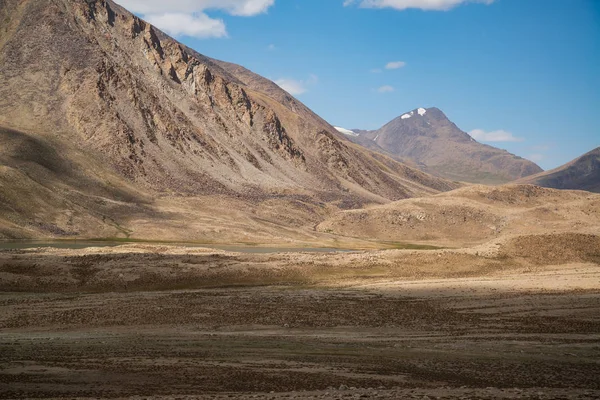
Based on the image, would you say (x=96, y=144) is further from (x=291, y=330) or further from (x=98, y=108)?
Answer: (x=291, y=330)

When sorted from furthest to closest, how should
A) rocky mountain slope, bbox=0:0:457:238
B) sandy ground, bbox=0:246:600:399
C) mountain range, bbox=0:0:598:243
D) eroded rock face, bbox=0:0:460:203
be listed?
eroded rock face, bbox=0:0:460:203, rocky mountain slope, bbox=0:0:457:238, mountain range, bbox=0:0:598:243, sandy ground, bbox=0:246:600:399

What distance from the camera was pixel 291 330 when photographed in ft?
99.6

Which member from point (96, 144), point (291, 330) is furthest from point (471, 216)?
point (291, 330)

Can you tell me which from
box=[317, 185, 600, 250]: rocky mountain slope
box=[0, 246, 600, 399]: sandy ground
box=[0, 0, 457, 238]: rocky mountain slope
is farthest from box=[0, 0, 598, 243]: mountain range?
box=[0, 246, 600, 399]: sandy ground

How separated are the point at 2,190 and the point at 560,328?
346 feet

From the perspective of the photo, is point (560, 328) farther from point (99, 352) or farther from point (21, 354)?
Result: point (21, 354)

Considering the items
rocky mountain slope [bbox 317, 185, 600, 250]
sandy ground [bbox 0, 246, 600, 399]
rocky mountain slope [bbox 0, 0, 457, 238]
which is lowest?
sandy ground [bbox 0, 246, 600, 399]

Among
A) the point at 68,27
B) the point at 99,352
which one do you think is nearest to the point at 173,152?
the point at 68,27

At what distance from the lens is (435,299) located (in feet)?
132

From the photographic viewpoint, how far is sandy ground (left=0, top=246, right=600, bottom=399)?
19.2 metres

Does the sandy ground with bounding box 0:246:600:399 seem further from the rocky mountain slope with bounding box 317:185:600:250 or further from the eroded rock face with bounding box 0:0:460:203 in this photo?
the eroded rock face with bounding box 0:0:460:203

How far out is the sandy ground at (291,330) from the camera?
19203mm

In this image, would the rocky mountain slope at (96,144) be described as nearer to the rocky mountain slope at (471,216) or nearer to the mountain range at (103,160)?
the mountain range at (103,160)

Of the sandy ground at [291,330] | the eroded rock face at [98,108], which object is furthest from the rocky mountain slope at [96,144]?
the sandy ground at [291,330]
